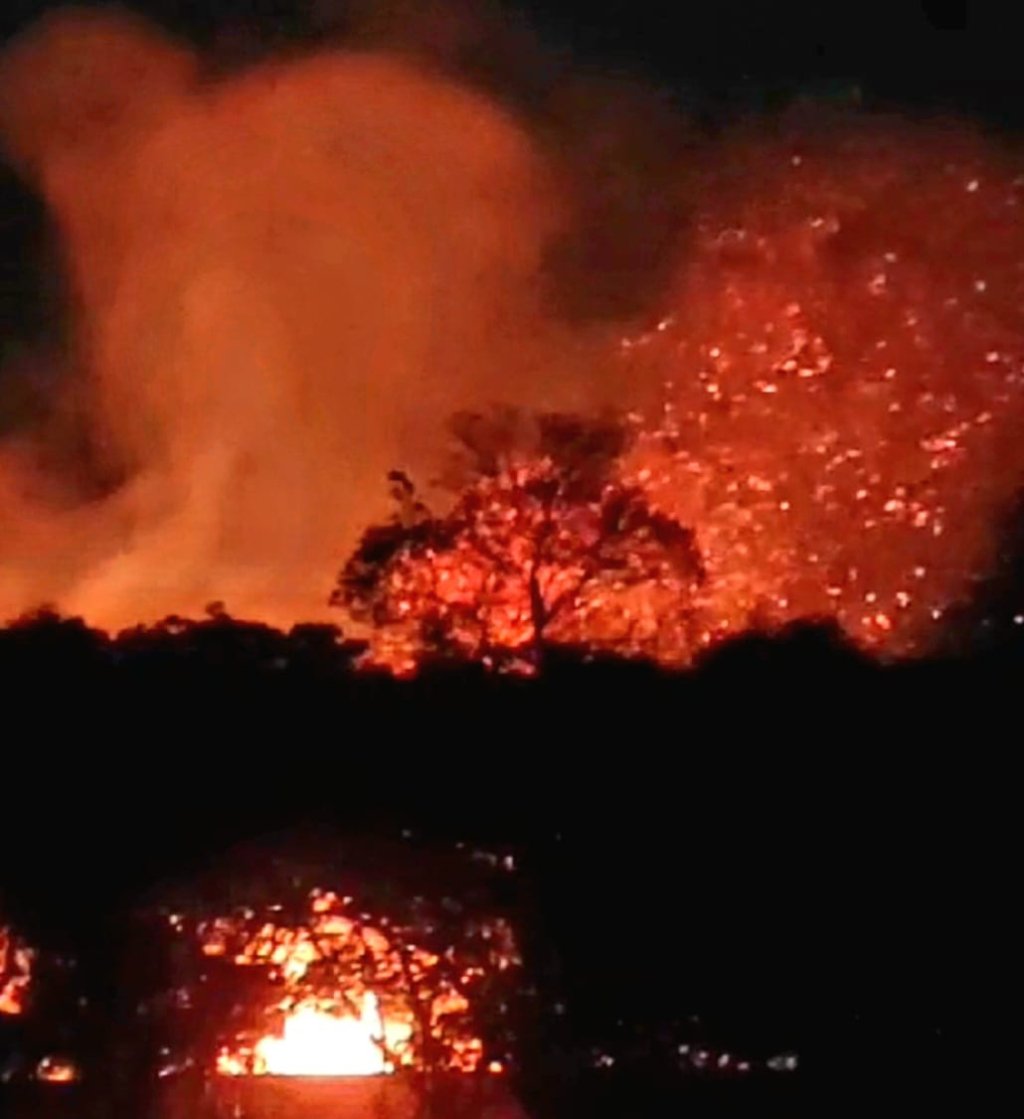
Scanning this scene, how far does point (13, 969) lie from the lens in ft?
58.0

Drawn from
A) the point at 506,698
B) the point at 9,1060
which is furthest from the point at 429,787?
the point at 9,1060

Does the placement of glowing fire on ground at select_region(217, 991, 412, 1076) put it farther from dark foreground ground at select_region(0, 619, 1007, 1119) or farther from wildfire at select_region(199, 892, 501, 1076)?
dark foreground ground at select_region(0, 619, 1007, 1119)

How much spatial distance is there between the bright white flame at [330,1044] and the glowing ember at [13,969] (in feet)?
5.46

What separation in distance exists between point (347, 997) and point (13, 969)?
2527mm

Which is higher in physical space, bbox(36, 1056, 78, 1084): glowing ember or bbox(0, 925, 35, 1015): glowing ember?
bbox(0, 925, 35, 1015): glowing ember

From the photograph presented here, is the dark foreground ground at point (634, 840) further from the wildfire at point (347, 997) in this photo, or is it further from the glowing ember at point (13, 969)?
the wildfire at point (347, 997)

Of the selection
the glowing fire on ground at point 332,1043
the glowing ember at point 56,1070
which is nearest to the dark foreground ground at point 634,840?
the glowing ember at point 56,1070

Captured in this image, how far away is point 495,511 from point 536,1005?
4652mm

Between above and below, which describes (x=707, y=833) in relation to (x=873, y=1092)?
above

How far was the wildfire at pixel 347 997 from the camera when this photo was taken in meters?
16.4

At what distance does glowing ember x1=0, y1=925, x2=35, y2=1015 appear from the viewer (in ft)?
57.6

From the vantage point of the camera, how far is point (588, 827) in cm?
1731

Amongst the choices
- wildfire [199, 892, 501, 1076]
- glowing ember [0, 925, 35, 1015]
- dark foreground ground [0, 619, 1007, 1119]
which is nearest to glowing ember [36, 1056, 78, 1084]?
dark foreground ground [0, 619, 1007, 1119]

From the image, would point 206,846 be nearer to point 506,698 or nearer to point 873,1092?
point 506,698
